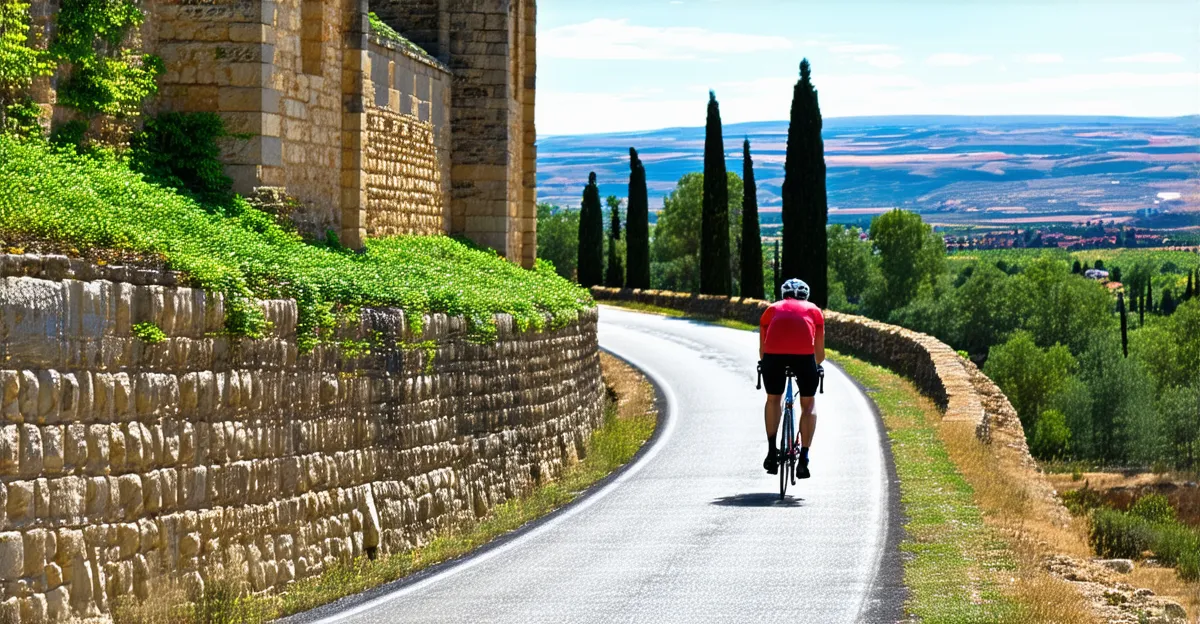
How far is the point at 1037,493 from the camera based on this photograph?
58.0ft

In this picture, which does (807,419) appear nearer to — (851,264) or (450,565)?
(450,565)

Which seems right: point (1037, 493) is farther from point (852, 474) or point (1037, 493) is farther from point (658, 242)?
point (658, 242)

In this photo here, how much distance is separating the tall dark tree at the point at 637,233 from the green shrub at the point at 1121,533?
112 ft

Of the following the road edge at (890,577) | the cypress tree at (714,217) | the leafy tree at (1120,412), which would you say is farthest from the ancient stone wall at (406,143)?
the leafy tree at (1120,412)

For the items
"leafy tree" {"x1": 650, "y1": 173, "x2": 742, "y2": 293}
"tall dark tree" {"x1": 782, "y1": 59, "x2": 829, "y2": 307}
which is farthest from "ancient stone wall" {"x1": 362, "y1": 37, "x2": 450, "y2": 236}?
"leafy tree" {"x1": 650, "y1": 173, "x2": 742, "y2": 293}

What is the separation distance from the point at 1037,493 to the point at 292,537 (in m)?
9.22

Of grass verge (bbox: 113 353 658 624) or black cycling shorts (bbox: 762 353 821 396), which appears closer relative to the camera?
grass verge (bbox: 113 353 658 624)

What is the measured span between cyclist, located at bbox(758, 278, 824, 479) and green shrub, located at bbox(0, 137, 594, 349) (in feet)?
11.1

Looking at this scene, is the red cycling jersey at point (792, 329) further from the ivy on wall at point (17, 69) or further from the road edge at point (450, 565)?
the ivy on wall at point (17, 69)

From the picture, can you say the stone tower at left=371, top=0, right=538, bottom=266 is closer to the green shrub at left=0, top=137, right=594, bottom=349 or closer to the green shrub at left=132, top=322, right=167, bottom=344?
the green shrub at left=0, top=137, right=594, bottom=349

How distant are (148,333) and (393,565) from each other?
12.2 ft

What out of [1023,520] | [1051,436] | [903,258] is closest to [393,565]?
[1023,520]

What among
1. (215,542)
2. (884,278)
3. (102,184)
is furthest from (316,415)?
(884,278)

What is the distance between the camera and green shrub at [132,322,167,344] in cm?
984
